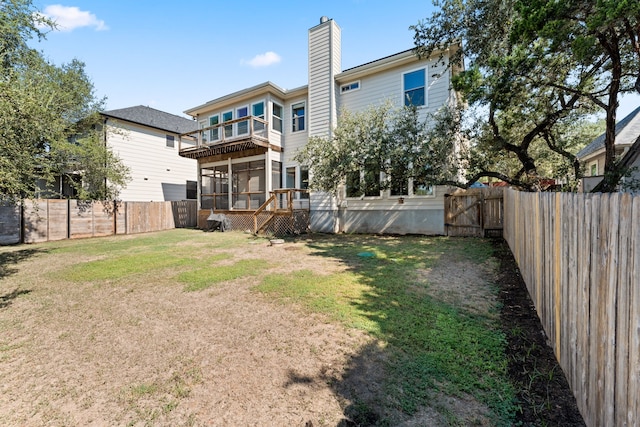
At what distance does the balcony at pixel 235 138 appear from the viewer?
12789mm

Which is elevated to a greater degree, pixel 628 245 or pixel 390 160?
pixel 390 160

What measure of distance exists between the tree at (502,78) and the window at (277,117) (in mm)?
7096

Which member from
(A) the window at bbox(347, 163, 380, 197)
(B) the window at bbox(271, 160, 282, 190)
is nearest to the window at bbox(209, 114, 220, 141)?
(B) the window at bbox(271, 160, 282, 190)

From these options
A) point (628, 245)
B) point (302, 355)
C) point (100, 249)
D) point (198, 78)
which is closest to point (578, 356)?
point (628, 245)

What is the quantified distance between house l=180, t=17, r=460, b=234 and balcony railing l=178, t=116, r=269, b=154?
0.16 ft

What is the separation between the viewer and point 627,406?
1442 millimetres

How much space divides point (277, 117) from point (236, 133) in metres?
2.30

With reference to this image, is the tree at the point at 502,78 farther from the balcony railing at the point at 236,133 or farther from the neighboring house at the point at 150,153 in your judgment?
the neighboring house at the point at 150,153

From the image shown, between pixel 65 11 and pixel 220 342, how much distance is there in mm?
10385

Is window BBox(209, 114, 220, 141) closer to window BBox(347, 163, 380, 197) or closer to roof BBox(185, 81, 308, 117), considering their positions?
roof BBox(185, 81, 308, 117)

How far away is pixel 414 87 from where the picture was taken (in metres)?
11.2

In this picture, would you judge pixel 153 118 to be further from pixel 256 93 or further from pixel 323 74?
pixel 323 74

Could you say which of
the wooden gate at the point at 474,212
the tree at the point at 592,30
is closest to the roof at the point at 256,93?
the wooden gate at the point at 474,212

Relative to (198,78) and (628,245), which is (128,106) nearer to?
(198,78)
